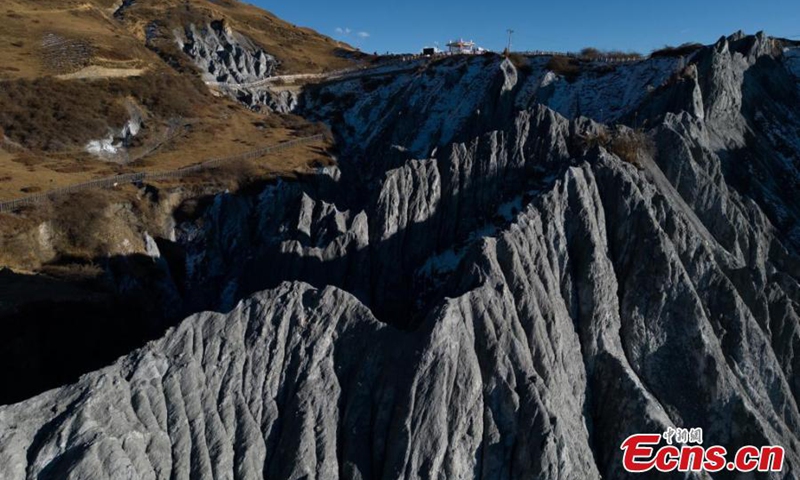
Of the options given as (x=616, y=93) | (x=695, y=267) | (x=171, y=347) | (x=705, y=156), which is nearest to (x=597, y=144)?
(x=705, y=156)

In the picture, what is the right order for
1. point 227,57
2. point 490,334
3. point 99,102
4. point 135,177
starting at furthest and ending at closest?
point 227,57, point 99,102, point 135,177, point 490,334

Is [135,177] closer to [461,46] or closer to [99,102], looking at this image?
[99,102]

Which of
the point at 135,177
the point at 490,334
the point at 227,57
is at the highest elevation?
the point at 227,57

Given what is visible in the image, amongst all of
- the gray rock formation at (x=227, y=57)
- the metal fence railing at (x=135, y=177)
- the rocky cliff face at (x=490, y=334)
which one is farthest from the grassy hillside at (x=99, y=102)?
the rocky cliff face at (x=490, y=334)

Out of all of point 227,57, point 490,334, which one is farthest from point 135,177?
point 227,57

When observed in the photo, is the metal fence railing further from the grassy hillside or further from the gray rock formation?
the gray rock formation
